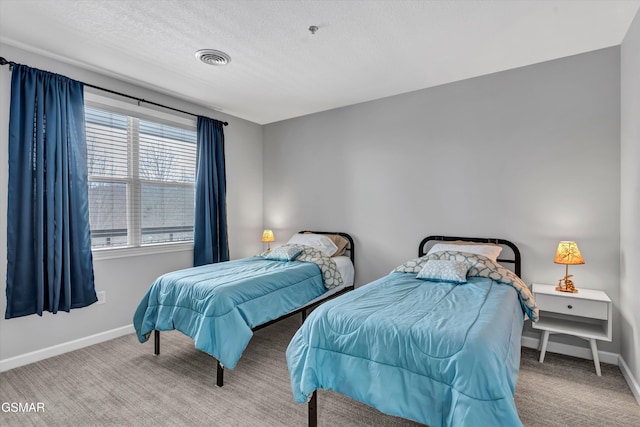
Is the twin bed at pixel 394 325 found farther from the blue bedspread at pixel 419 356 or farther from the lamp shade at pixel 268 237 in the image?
the lamp shade at pixel 268 237

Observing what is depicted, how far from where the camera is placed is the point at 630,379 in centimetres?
231

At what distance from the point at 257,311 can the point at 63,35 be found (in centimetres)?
262

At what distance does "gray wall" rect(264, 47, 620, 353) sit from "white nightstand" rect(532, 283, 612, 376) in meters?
0.23

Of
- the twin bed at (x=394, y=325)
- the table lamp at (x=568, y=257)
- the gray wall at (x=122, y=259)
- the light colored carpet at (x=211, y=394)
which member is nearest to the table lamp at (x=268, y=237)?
the gray wall at (x=122, y=259)

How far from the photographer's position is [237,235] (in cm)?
461

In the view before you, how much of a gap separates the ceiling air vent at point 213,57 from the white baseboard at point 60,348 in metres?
2.81

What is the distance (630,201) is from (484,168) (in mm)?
1134

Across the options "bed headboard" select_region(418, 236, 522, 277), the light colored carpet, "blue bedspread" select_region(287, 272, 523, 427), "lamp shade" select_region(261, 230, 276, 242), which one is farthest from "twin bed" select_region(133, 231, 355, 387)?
"bed headboard" select_region(418, 236, 522, 277)

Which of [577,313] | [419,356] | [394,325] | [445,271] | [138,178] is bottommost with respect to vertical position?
[577,313]

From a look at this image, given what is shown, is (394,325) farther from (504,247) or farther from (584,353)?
(584,353)

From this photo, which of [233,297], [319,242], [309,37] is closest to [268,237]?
[319,242]

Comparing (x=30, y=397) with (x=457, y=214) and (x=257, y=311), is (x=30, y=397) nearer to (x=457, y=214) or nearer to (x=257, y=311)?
(x=257, y=311)

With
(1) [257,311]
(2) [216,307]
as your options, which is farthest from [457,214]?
(2) [216,307]

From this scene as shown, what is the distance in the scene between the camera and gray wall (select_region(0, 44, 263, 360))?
2592 millimetres
